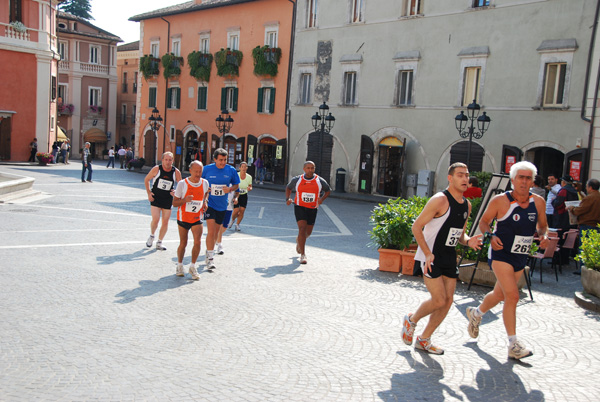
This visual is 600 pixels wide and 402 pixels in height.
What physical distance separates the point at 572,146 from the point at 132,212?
15.4 metres

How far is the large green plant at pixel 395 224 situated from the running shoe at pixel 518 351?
Answer: 4.35m

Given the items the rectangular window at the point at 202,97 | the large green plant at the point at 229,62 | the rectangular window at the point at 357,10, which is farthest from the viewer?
the rectangular window at the point at 202,97

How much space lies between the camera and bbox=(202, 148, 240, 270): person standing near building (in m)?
9.78

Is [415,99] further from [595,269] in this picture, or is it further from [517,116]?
[595,269]

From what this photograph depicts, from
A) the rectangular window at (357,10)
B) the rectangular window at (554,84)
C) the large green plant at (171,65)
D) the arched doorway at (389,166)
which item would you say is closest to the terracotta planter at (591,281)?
the rectangular window at (554,84)

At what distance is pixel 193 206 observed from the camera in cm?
909

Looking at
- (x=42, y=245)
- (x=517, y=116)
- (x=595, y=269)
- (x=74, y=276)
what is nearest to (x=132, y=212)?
(x=42, y=245)

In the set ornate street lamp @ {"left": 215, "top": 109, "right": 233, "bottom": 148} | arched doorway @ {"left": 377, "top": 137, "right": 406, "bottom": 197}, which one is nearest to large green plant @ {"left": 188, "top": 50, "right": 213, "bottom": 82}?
ornate street lamp @ {"left": 215, "top": 109, "right": 233, "bottom": 148}

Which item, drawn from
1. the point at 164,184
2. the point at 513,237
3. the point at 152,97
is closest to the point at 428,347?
Answer: the point at 513,237

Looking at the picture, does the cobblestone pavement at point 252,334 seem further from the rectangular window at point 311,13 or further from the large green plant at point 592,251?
the rectangular window at point 311,13

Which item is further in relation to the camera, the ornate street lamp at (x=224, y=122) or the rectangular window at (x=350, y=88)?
the ornate street lamp at (x=224, y=122)

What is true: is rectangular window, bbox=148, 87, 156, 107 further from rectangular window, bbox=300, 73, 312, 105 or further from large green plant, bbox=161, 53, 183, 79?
rectangular window, bbox=300, 73, 312, 105

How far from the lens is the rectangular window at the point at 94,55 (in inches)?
2248

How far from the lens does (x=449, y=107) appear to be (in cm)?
2603
